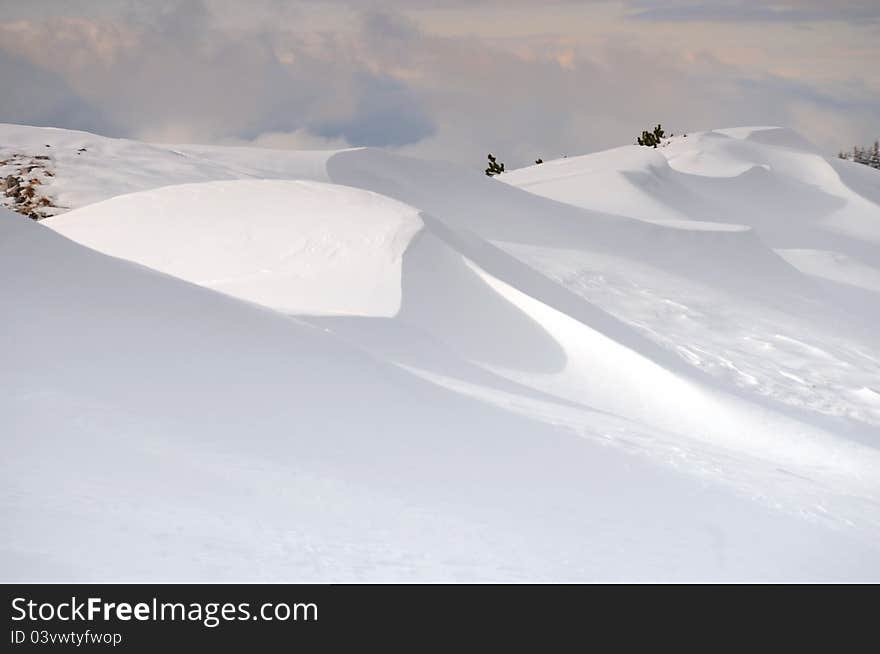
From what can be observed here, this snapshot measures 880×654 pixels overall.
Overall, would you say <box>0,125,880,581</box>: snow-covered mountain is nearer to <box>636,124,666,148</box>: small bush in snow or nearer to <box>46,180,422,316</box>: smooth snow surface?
<box>46,180,422,316</box>: smooth snow surface

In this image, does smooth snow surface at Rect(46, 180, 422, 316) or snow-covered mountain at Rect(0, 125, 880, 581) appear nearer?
snow-covered mountain at Rect(0, 125, 880, 581)

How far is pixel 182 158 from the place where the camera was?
12562 millimetres

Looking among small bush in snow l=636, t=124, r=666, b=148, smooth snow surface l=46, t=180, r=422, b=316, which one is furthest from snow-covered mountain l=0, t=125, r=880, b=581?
small bush in snow l=636, t=124, r=666, b=148

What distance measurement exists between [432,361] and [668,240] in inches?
237

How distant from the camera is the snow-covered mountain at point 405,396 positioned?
3.62m

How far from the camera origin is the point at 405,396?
548 centimetres

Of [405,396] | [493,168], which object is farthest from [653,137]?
[405,396]

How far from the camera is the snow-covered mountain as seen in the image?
3619 mm

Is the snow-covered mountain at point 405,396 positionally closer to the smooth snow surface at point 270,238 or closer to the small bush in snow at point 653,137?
the smooth snow surface at point 270,238

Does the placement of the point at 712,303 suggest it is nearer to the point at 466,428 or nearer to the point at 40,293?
the point at 466,428

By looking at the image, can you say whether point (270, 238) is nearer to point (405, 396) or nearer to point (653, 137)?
point (405, 396)

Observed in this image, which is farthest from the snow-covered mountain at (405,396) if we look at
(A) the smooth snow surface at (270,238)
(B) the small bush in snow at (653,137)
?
(B) the small bush in snow at (653,137)
